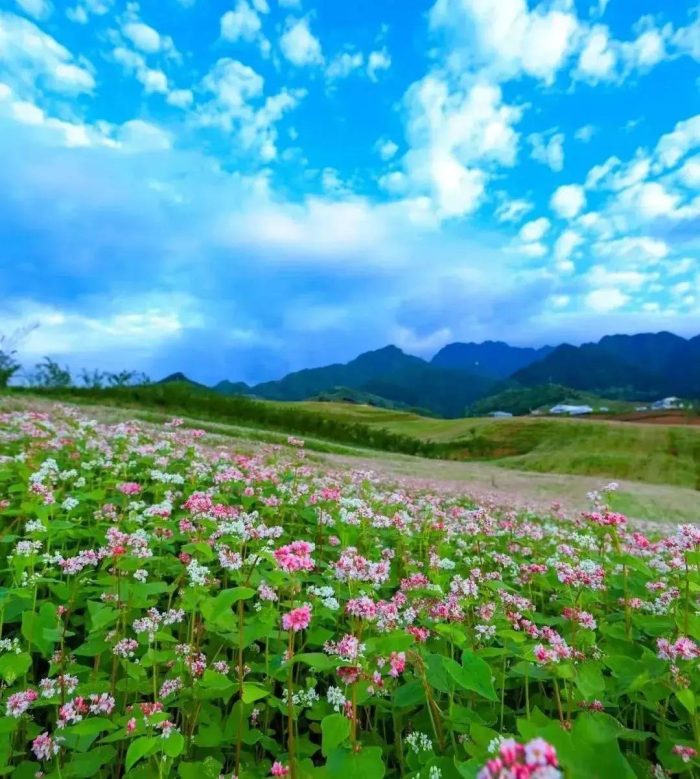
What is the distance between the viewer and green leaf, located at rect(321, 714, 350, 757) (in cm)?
223

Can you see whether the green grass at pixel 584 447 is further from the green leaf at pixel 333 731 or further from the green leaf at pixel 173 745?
the green leaf at pixel 173 745

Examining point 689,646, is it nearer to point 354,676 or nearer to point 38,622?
point 354,676

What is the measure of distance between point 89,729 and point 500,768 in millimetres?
2525

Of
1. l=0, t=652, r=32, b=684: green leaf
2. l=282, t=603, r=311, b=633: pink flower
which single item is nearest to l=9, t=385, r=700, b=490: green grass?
l=0, t=652, r=32, b=684: green leaf

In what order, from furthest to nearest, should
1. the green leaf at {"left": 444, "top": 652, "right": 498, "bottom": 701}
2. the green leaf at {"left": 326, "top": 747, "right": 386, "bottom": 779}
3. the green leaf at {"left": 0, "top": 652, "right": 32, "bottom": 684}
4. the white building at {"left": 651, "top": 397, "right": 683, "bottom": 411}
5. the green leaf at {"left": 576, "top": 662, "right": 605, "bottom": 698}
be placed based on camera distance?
the white building at {"left": 651, "top": 397, "right": 683, "bottom": 411}, the green leaf at {"left": 0, "top": 652, "right": 32, "bottom": 684}, the green leaf at {"left": 576, "top": 662, "right": 605, "bottom": 698}, the green leaf at {"left": 444, "top": 652, "right": 498, "bottom": 701}, the green leaf at {"left": 326, "top": 747, "right": 386, "bottom": 779}

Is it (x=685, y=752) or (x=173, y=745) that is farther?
(x=685, y=752)

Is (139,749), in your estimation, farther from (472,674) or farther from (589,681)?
(589,681)

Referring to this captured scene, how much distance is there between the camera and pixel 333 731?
230 centimetres

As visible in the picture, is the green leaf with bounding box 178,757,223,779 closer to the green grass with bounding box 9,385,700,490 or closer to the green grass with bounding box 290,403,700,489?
the green grass with bounding box 9,385,700,490

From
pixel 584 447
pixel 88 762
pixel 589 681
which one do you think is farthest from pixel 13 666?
pixel 584 447

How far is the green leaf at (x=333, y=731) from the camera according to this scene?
7.31 ft

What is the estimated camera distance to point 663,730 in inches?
123

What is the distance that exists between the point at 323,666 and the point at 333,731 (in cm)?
35

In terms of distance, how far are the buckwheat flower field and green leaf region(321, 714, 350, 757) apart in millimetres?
14
